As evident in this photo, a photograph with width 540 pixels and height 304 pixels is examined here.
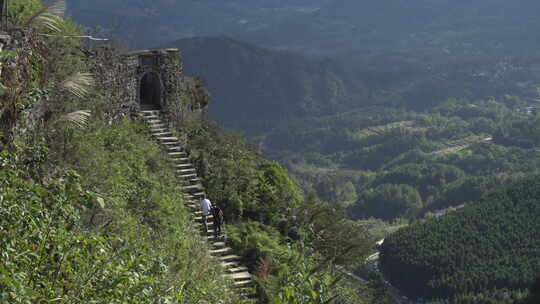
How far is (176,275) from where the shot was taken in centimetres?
1248

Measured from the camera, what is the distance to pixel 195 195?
20469 millimetres

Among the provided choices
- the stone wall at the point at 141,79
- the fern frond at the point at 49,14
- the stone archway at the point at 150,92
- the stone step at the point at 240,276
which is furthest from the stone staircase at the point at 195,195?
the fern frond at the point at 49,14

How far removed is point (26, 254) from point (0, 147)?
2893 millimetres

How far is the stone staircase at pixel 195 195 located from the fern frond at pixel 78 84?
14.3 feet

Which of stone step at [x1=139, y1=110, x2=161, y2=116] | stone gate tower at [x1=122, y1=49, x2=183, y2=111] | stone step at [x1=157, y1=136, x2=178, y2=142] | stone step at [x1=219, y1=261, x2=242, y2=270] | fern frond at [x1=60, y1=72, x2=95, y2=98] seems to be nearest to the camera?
fern frond at [x1=60, y1=72, x2=95, y2=98]

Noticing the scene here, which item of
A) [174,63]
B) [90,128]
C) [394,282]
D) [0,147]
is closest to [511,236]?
[394,282]

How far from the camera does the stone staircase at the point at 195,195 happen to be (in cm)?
1712

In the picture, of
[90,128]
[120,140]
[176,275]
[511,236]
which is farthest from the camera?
[511,236]

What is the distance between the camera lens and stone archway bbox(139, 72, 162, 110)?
2391 centimetres

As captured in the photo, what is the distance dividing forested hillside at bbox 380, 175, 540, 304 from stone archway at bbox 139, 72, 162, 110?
Result: 48729mm

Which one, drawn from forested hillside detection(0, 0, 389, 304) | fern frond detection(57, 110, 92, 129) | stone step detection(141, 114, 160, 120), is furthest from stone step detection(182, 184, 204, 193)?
fern frond detection(57, 110, 92, 129)

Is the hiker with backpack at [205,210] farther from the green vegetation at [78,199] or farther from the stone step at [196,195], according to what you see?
the stone step at [196,195]

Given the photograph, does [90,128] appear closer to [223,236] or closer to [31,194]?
[223,236]

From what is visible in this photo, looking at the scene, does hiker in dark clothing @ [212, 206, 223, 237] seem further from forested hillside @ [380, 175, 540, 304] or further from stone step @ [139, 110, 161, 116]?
forested hillside @ [380, 175, 540, 304]
